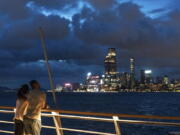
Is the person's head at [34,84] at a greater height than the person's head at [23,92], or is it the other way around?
the person's head at [34,84]

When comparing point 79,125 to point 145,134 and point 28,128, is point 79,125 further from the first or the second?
point 28,128

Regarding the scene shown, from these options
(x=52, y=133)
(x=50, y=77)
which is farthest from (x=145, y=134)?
(x=50, y=77)

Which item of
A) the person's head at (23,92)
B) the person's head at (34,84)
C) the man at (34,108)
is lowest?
the man at (34,108)

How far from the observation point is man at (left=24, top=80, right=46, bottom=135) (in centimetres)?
661

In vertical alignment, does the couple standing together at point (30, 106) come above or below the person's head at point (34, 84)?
below

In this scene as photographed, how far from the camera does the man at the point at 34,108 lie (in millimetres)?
6611

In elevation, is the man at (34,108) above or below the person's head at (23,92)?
below

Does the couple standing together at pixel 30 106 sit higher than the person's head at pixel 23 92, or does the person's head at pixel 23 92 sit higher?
the person's head at pixel 23 92

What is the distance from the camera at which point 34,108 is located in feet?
21.8

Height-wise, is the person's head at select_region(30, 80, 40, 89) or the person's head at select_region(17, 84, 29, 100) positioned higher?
the person's head at select_region(30, 80, 40, 89)

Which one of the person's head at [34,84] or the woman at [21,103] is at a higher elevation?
the person's head at [34,84]

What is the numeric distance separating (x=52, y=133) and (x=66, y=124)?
1189 centimetres

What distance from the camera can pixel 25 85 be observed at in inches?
260

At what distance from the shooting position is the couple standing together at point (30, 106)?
6613 millimetres
